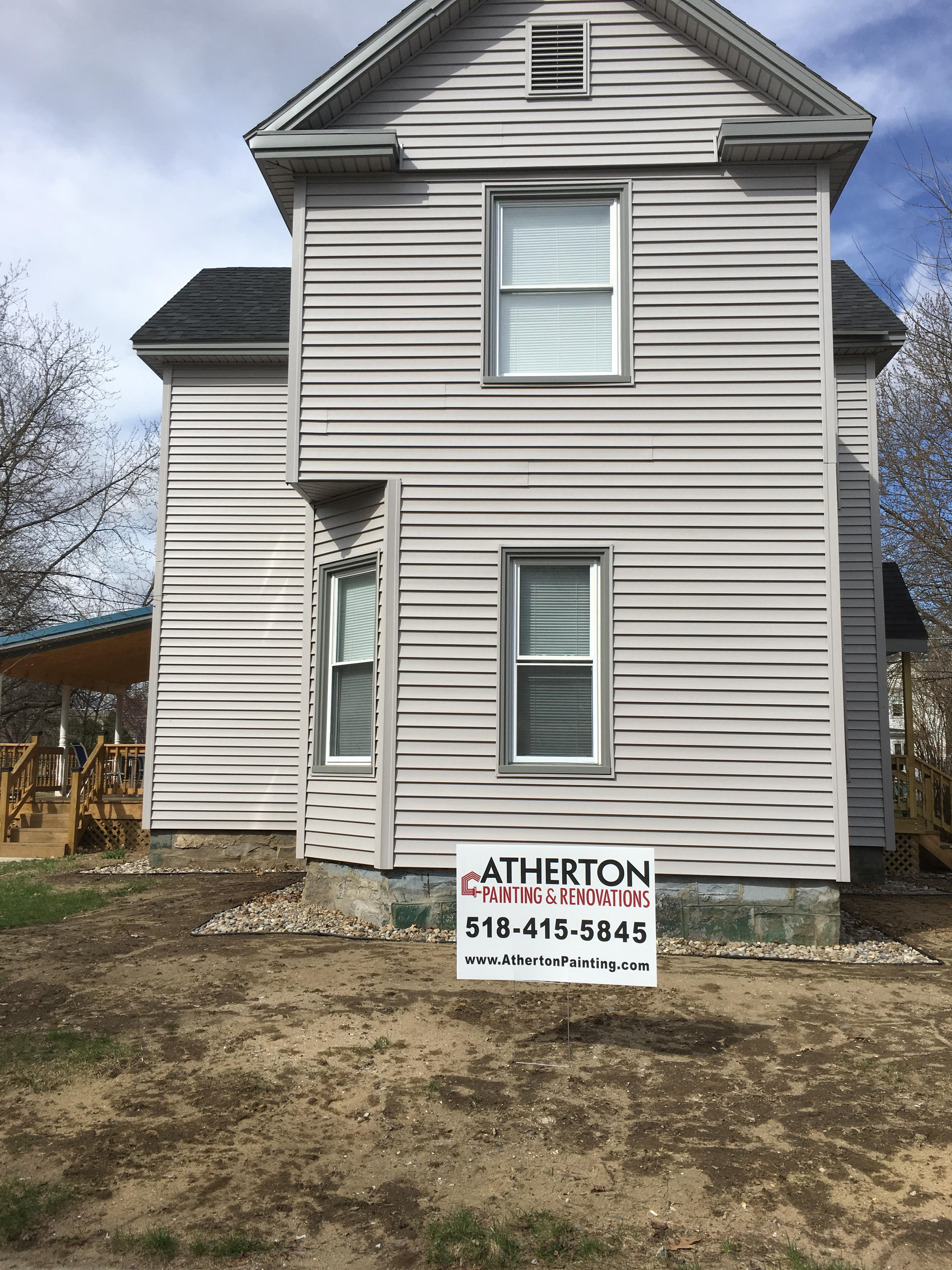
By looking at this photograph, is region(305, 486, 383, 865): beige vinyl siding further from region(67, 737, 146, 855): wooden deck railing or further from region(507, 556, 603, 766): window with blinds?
region(67, 737, 146, 855): wooden deck railing

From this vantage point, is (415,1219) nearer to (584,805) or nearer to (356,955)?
(356,955)

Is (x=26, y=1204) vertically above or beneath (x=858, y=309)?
beneath

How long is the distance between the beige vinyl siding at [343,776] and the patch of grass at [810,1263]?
5.30 m

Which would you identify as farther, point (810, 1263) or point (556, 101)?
point (556, 101)

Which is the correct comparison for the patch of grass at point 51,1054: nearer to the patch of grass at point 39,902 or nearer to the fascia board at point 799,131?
the patch of grass at point 39,902

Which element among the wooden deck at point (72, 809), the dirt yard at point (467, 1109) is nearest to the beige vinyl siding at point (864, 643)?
the dirt yard at point (467, 1109)

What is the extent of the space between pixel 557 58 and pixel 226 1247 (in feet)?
31.2

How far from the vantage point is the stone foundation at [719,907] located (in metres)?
8.04

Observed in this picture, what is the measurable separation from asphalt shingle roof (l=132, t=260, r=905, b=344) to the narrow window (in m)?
5.09

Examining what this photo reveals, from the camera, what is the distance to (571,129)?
29.3ft

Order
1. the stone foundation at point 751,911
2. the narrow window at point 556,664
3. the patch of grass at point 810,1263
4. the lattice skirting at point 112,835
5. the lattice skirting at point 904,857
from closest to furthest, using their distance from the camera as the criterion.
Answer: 1. the patch of grass at point 810,1263
2. the stone foundation at point 751,911
3. the narrow window at point 556,664
4. the lattice skirting at point 904,857
5. the lattice skirting at point 112,835

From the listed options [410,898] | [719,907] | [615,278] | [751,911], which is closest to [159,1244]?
[410,898]

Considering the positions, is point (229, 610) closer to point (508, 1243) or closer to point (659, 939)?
point (659, 939)

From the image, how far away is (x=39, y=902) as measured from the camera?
10.0 meters
